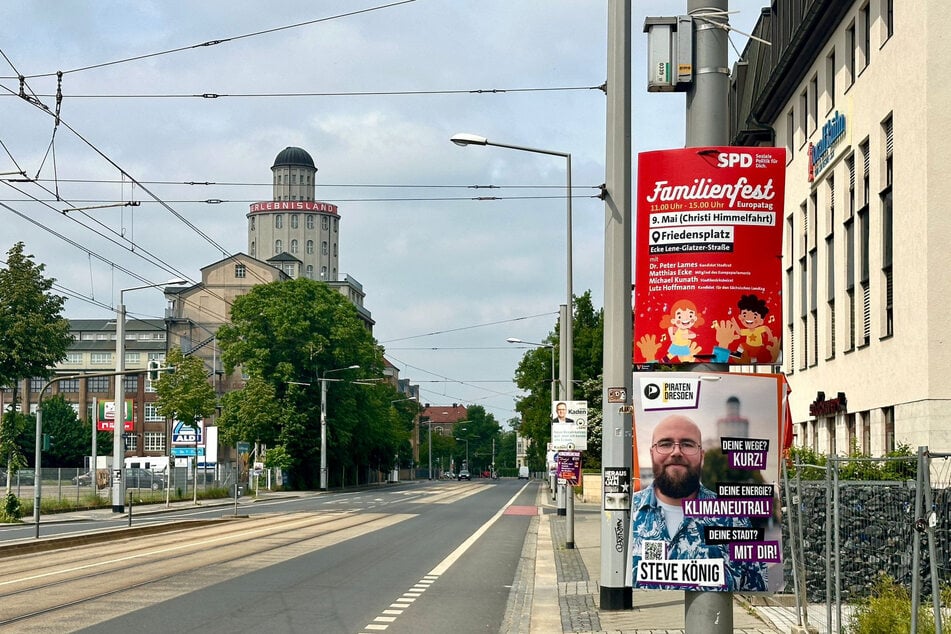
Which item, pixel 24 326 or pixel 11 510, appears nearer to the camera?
pixel 11 510

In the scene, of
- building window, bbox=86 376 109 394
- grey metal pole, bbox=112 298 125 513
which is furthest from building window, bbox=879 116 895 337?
building window, bbox=86 376 109 394

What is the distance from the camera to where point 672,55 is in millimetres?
6605

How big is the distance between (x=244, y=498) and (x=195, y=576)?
50.1 m

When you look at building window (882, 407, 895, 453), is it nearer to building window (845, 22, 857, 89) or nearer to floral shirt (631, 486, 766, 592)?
building window (845, 22, 857, 89)

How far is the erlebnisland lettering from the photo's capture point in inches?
241

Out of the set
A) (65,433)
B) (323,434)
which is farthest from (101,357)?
(323,434)

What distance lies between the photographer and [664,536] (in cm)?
614

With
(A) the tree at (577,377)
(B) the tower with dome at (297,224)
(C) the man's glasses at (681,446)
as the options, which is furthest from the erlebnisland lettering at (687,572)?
(B) the tower with dome at (297,224)

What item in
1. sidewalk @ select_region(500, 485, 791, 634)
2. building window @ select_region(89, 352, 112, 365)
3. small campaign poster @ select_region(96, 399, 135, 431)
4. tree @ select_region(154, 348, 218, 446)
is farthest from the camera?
building window @ select_region(89, 352, 112, 365)

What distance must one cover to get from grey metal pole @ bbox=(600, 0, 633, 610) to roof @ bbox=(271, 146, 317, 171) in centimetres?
15002

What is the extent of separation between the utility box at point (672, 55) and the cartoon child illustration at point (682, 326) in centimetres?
121

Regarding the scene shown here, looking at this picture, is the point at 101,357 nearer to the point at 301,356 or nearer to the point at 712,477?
the point at 301,356

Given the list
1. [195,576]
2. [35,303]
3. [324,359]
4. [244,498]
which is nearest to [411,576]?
[195,576]

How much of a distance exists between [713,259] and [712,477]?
1.10m
